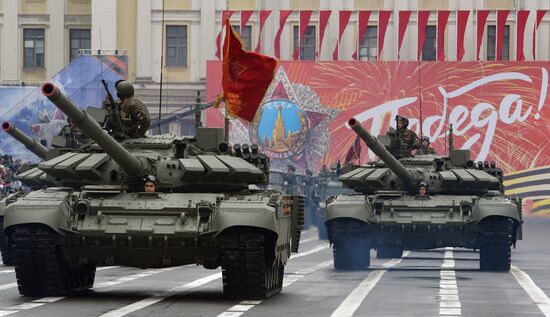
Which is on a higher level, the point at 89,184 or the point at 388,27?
the point at 388,27

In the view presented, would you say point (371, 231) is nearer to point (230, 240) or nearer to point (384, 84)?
point (230, 240)

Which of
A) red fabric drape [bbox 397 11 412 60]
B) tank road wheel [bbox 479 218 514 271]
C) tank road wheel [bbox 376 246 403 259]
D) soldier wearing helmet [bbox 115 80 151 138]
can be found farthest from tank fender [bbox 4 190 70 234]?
red fabric drape [bbox 397 11 412 60]

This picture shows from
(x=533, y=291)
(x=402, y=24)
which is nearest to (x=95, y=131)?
(x=533, y=291)

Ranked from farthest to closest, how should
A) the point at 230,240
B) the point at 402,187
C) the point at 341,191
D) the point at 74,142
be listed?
the point at 341,191 < the point at 402,187 < the point at 74,142 < the point at 230,240

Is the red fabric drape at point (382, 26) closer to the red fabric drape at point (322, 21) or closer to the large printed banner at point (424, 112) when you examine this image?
the red fabric drape at point (322, 21)

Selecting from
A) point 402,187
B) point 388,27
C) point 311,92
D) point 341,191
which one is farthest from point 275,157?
point 402,187

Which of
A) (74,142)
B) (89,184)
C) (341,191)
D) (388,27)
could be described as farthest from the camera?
(388,27)

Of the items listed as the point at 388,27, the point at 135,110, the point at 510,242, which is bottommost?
the point at 510,242

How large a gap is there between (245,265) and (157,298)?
51.6 inches

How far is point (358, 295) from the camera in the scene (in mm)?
21969

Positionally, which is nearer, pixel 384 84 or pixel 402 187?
pixel 402 187

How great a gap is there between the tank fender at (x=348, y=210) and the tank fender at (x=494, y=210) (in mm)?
1941

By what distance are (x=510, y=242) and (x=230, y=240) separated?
37.2ft

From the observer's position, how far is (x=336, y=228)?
30625 mm
